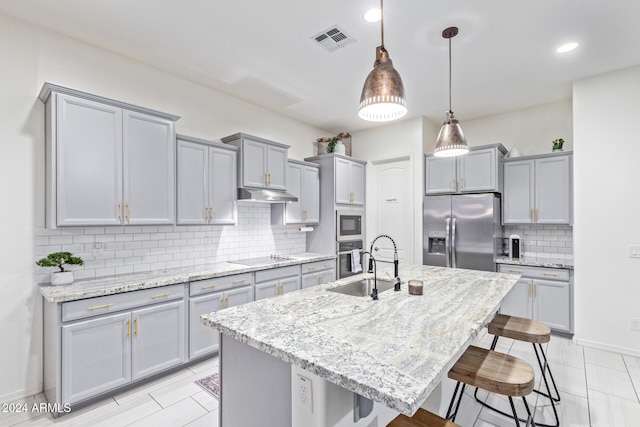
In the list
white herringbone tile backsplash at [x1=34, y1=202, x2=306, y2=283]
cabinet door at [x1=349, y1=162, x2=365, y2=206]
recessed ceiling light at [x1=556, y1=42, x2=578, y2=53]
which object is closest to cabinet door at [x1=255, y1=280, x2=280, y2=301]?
white herringbone tile backsplash at [x1=34, y1=202, x2=306, y2=283]

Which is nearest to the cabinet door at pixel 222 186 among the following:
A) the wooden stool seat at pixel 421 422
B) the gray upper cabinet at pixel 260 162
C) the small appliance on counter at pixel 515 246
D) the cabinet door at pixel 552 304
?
the gray upper cabinet at pixel 260 162

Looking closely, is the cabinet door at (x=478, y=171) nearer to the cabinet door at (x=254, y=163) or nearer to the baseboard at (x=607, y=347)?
the baseboard at (x=607, y=347)

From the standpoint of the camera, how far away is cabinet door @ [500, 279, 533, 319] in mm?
3979

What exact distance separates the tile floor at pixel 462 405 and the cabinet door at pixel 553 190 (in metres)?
1.72

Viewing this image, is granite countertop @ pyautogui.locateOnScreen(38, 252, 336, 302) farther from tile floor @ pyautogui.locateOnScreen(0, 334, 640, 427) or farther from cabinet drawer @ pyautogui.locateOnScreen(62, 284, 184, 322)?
tile floor @ pyautogui.locateOnScreen(0, 334, 640, 427)

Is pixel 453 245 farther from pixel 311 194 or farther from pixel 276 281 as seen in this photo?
pixel 276 281

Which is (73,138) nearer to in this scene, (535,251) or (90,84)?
(90,84)

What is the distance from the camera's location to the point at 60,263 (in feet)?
8.19

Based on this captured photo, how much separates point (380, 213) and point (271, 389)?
4144 millimetres

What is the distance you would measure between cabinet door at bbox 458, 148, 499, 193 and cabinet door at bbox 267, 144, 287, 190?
248 cm

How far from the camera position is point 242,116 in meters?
4.16

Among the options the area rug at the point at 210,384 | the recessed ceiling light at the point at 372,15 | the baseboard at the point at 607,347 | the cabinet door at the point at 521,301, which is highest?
the recessed ceiling light at the point at 372,15

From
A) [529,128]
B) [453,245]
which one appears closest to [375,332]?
[453,245]

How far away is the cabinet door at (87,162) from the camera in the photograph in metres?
2.43
